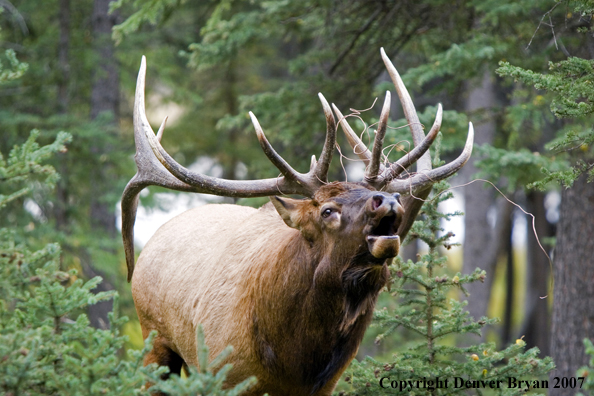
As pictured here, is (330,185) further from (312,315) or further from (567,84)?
(567,84)

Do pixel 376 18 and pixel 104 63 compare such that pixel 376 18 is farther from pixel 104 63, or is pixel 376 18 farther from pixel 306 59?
pixel 104 63

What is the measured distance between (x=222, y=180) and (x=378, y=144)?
1.14 meters

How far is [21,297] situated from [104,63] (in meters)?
8.12

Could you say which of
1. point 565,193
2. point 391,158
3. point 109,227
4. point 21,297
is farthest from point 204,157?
point 21,297

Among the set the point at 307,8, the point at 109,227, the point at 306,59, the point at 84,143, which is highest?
the point at 307,8

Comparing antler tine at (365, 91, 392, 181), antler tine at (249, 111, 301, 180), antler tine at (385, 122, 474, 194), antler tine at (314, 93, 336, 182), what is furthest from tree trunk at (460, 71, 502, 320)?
antler tine at (249, 111, 301, 180)

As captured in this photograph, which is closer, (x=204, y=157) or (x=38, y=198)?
→ (x=38, y=198)

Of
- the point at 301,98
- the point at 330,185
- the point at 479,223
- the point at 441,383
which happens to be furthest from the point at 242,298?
the point at 479,223

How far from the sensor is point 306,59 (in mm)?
8555

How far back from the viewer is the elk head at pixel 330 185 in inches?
150

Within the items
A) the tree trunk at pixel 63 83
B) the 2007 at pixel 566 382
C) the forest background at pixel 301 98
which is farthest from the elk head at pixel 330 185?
the tree trunk at pixel 63 83

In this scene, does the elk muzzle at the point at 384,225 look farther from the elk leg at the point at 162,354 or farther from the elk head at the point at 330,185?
the elk leg at the point at 162,354

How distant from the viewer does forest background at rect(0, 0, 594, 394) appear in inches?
244

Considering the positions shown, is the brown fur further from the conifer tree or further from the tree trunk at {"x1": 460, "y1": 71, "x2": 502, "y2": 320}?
the tree trunk at {"x1": 460, "y1": 71, "x2": 502, "y2": 320}
